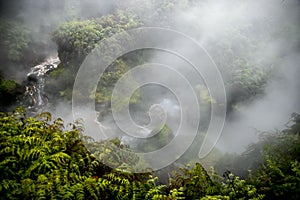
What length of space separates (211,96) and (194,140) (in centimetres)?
256

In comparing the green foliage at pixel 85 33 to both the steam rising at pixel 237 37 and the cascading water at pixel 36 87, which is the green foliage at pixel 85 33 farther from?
the steam rising at pixel 237 37

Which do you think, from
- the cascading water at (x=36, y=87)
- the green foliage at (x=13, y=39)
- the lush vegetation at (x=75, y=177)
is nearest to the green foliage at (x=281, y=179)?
the lush vegetation at (x=75, y=177)

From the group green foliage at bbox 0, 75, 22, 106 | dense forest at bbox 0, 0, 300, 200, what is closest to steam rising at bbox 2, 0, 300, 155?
dense forest at bbox 0, 0, 300, 200

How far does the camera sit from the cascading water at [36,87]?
1041 cm

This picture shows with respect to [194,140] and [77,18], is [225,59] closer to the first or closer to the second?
[194,140]

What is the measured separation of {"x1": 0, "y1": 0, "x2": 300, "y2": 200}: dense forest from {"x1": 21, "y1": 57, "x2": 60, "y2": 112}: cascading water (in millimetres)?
43

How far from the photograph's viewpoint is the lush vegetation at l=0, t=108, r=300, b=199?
2.23 meters

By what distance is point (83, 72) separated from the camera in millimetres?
11297

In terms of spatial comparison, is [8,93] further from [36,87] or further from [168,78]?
[168,78]

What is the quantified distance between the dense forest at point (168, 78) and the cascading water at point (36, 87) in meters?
0.04

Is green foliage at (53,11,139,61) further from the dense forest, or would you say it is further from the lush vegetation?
the lush vegetation

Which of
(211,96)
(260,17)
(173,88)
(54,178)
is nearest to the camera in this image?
(54,178)

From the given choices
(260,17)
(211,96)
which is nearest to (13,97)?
(211,96)

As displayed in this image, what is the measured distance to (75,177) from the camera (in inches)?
97.3
